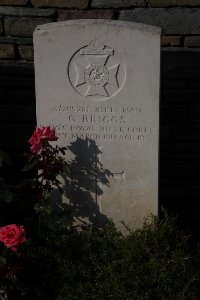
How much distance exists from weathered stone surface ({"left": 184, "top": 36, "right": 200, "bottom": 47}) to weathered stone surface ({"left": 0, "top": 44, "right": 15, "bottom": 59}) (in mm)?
1204

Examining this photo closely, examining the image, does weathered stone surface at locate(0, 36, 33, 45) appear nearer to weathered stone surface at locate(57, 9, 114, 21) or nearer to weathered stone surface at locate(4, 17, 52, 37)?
weathered stone surface at locate(4, 17, 52, 37)

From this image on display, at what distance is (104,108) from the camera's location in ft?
9.04

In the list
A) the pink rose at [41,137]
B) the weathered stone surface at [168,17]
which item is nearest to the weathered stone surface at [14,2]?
the weathered stone surface at [168,17]

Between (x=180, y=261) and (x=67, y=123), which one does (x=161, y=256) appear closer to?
(x=180, y=261)

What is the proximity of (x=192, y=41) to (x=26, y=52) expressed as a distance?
1.15 m

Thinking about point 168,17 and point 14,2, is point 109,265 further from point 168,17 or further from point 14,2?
point 14,2

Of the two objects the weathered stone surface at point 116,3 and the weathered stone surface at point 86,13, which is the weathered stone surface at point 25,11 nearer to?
the weathered stone surface at point 86,13

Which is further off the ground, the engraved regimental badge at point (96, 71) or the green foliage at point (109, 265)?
the engraved regimental badge at point (96, 71)

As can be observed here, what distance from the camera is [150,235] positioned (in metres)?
2.70

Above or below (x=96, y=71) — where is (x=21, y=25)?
above

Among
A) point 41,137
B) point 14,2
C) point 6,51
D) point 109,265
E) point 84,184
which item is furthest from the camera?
point 6,51

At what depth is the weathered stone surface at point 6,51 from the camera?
3451mm

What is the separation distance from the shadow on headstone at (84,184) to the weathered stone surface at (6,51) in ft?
3.29

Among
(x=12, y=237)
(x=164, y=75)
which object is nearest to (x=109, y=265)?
(x=12, y=237)
